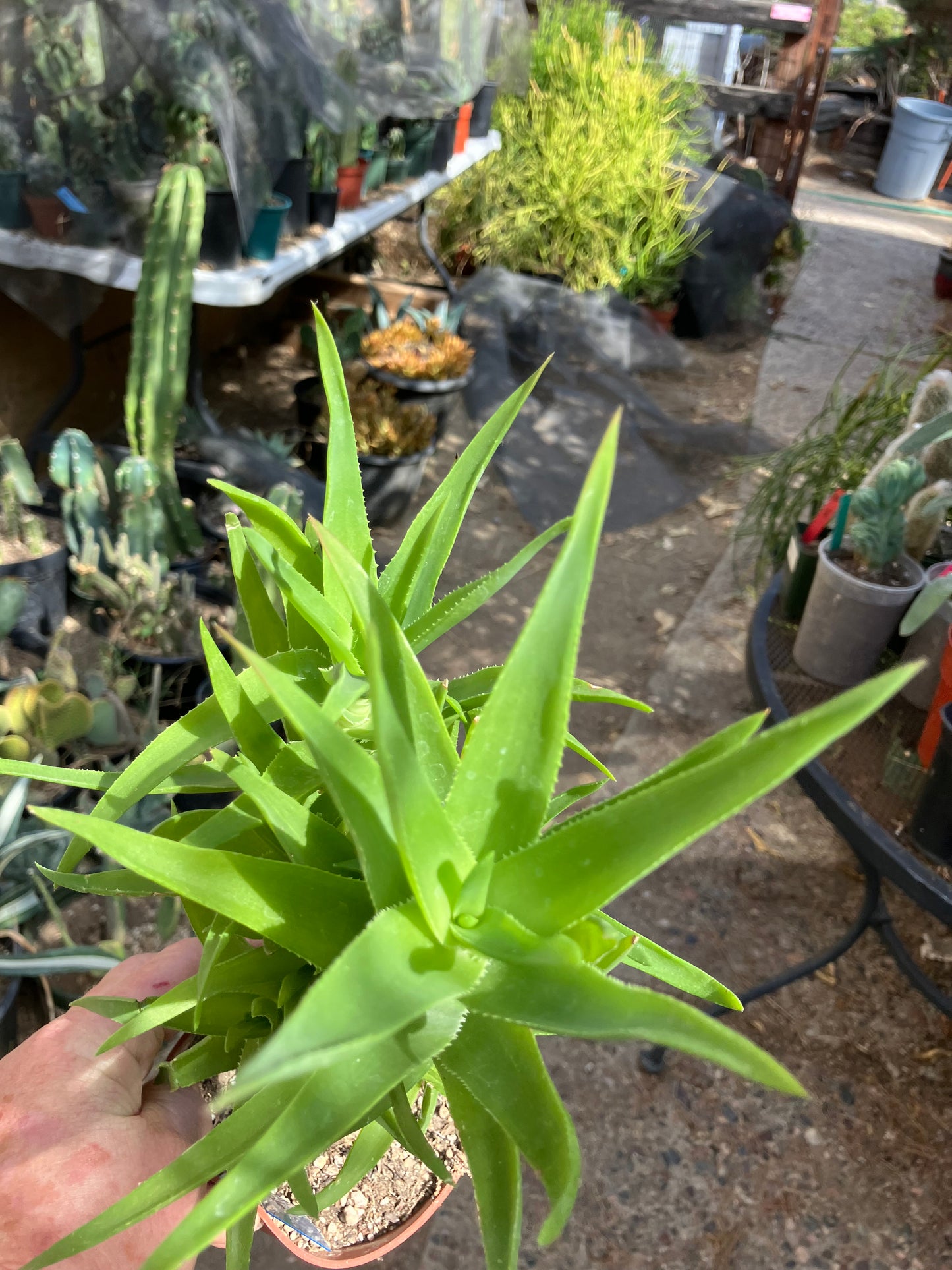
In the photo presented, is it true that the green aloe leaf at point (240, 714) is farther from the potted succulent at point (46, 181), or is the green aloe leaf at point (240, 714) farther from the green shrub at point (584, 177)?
the green shrub at point (584, 177)

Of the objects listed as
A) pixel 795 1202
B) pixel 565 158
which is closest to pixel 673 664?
pixel 795 1202

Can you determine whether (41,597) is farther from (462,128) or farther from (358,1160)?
(462,128)

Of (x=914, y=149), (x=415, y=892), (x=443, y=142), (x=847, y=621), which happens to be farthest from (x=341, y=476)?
(x=914, y=149)

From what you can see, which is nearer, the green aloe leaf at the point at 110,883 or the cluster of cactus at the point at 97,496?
the green aloe leaf at the point at 110,883

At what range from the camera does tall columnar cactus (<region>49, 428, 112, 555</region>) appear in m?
1.96

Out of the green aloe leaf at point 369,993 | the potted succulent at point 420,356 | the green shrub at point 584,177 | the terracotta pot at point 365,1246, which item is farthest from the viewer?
the green shrub at point 584,177

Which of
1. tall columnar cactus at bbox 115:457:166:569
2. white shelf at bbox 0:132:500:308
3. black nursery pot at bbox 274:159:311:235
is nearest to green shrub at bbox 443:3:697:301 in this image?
black nursery pot at bbox 274:159:311:235

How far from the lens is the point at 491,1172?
1.48 feet

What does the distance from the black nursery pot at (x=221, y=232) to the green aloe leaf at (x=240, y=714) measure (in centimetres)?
185

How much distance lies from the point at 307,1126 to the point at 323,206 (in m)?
2.61

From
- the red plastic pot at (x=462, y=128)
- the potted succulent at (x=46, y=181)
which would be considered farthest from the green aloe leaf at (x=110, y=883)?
the red plastic pot at (x=462, y=128)

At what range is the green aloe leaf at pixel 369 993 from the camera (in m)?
0.29

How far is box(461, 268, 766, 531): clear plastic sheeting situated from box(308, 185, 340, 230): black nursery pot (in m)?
0.88

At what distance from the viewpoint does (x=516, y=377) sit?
3412mm
